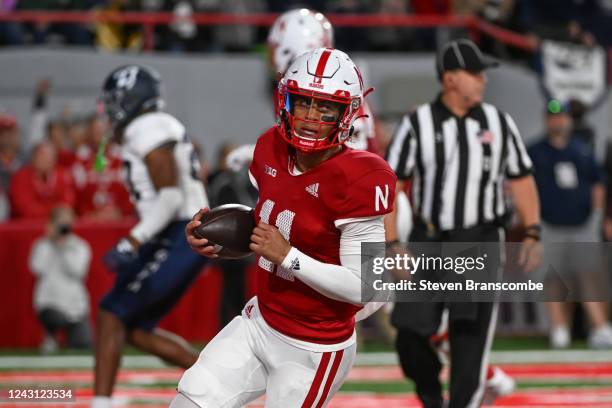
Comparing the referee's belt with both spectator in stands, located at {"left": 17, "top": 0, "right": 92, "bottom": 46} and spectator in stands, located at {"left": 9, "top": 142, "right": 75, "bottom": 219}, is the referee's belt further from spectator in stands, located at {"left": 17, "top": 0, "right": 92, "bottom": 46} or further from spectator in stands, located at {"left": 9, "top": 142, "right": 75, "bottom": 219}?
spectator in stands, located at {"left": 17, "top": 0, "right": 92, "bottom": 46}

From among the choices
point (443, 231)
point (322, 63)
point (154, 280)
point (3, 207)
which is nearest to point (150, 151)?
point (154, 280)

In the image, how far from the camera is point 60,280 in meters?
8.52

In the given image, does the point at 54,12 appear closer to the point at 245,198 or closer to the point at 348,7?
the point at 348,7

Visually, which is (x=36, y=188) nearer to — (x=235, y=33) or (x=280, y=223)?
(x=235, y=33)

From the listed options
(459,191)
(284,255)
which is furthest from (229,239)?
(459,191)

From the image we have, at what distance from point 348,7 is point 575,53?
7.37 ft

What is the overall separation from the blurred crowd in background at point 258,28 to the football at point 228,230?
8.06 m

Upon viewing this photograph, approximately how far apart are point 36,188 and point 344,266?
593 cm

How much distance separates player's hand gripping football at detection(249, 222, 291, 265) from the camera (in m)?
3.64

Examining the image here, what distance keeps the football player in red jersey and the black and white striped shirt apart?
3.96 feet

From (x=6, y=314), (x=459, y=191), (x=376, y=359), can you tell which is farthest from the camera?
(x=6, y=314)

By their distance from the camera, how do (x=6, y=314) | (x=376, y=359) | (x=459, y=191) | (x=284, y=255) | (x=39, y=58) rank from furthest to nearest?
(x=39, y=58) < (x=6, y=314) < (x=376, y=359) < (x=459, y=191) < (x=284, y=255)

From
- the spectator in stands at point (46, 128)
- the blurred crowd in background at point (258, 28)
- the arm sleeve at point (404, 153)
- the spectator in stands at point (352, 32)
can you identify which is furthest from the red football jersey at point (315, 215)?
the spectator in stands at point (352, 32)

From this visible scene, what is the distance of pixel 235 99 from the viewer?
12.2 meters
